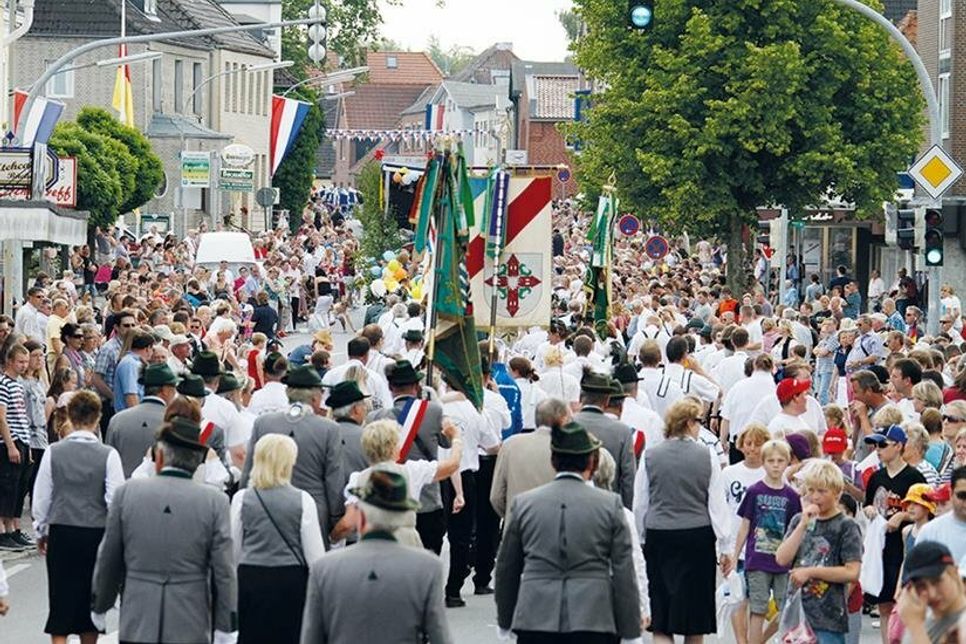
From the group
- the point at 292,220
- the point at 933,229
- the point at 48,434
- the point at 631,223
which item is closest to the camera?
the point at 48,434

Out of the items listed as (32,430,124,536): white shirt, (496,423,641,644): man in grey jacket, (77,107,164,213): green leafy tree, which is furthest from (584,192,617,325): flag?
(77,107,164,213): green leafy tree

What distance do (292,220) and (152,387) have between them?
79.9 metres

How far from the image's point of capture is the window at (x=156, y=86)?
245 ft

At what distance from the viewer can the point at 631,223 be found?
4322 centimetres

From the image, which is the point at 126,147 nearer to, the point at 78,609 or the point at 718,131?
the point at 718,131

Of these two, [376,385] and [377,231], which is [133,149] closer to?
[377,231]

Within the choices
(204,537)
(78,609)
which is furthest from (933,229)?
(204,537)

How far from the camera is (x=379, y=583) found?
8547mm

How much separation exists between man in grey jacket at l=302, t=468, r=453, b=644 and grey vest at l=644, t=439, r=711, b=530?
4474mm

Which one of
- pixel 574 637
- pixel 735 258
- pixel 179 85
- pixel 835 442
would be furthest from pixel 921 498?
pixel 179 85

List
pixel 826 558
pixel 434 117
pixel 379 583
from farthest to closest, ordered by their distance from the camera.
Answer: pixel 434 117 → pixel 826 558 → pixel 379 583

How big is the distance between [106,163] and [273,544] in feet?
126

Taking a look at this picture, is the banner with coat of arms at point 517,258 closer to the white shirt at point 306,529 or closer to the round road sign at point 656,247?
the white shirt at point 306,529

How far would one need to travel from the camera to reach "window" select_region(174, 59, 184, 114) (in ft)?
258
